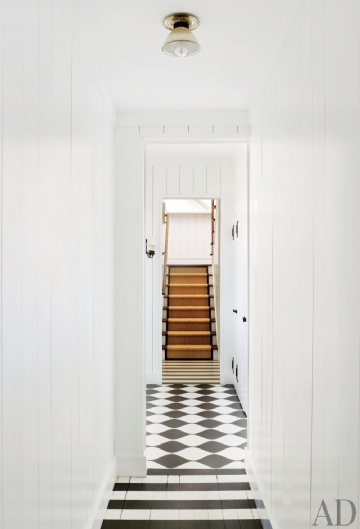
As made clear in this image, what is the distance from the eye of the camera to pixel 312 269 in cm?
179

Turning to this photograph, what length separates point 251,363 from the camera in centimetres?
347

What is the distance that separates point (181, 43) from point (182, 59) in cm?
40

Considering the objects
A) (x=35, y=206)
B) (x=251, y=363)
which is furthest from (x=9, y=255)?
(x=251, y=363)

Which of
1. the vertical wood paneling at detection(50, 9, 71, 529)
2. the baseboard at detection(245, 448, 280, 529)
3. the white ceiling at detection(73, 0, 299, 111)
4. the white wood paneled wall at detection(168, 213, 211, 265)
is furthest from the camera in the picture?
the white wood paneled wall at detection(168, 213, 211, 265)

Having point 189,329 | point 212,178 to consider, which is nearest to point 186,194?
point 212,178

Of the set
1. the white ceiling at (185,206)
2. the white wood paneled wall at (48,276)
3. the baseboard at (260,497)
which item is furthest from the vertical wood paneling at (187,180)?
the white ceiling at (185,206)

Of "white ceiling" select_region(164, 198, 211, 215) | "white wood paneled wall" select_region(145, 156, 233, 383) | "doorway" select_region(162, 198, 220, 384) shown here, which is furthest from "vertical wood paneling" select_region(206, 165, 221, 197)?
"white ceiling" select_region(164, 198, 211, 215)

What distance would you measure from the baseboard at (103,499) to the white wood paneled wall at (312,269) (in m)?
0.91

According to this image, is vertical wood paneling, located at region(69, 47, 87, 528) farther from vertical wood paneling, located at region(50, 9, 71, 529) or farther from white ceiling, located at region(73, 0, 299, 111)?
white ceiling, located at region(73, 0, 299, 111)

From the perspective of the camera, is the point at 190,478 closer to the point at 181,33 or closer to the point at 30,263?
the point at 30,263

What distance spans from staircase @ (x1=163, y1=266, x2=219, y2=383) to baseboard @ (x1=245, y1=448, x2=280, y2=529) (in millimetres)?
2826

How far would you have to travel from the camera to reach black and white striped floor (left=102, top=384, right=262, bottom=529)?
9.37 ft

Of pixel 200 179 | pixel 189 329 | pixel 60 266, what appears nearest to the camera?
pixel 60 266

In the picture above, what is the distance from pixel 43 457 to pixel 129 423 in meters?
1.87
